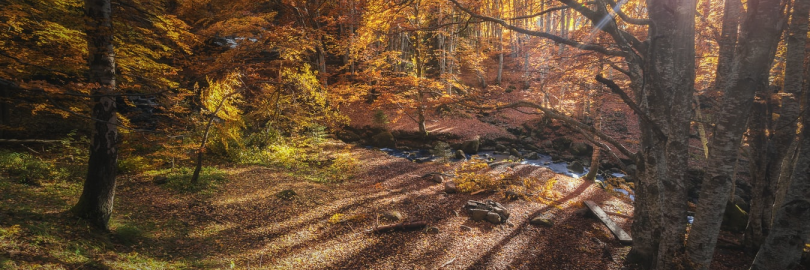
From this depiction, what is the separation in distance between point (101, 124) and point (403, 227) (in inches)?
249

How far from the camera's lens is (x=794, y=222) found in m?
3.89

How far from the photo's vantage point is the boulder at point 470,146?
17203 millimetres

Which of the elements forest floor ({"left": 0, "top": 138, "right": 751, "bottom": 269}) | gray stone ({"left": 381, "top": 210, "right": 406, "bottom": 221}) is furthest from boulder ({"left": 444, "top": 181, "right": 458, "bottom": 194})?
gray stone ({"left": 381, "top": 210, "right": 406, "bottom": 221})

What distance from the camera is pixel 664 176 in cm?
436

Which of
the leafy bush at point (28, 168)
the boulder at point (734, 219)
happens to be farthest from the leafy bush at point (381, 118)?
the boulder at point (734, 219)

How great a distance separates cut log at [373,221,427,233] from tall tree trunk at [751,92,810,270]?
5.69 m

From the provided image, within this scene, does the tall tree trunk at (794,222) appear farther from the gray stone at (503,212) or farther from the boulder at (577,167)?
the boulder at (577,167)

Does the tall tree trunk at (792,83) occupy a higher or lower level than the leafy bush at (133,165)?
higher

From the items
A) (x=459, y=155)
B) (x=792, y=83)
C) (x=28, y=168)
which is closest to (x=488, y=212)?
(x=792, y=83)

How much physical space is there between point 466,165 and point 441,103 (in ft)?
20.8

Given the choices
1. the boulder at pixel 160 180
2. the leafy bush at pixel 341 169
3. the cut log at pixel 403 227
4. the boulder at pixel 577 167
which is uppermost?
the boulder at pixel 160 180

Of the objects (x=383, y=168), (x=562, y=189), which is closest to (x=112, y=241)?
(x=383, y=168)

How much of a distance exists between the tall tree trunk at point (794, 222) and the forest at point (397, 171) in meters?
0.02

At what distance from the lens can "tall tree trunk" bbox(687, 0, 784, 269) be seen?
344 cm
